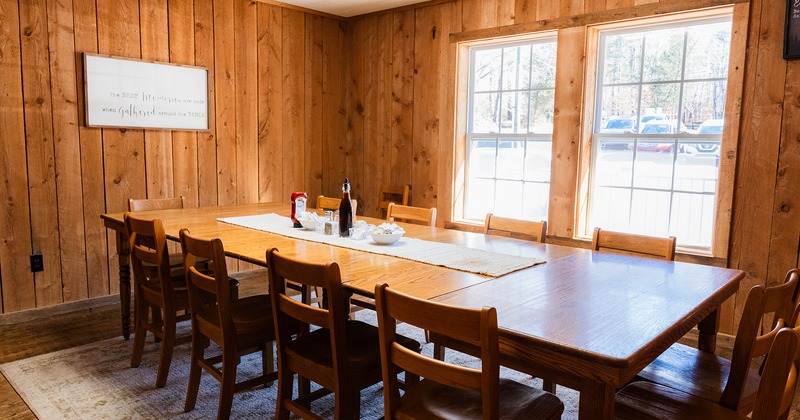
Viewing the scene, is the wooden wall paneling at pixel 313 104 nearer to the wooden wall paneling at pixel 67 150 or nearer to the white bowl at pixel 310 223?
the wooden wall paneling at pixel 67 150

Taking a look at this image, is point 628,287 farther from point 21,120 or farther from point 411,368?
point 21,120

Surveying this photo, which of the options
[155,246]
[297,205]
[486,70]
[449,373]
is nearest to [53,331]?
[155,246]

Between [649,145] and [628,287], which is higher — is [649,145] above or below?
above

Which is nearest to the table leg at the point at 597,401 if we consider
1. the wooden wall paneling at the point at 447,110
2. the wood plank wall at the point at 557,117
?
the wood plank wall at the point at 557,117

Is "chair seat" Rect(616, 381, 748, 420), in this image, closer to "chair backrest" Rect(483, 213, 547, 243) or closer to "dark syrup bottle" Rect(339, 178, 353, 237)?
"chair backrest" Rect(483, 213, 547, 243)

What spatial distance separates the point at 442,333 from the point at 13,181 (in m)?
3.38

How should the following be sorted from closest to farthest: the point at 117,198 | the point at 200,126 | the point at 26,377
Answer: the point at 26,377, the point at 117,198, the point at 200,126

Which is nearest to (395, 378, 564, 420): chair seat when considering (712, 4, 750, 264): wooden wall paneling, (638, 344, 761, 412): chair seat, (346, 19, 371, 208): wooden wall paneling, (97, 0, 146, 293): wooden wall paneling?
(638, 344, 761, 412): chair seat

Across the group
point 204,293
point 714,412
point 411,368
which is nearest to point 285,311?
point 411,368

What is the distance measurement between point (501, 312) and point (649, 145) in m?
2.54

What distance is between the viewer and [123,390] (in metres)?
2.61

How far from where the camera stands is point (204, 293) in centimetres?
281

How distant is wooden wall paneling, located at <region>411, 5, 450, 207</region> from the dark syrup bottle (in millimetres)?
2026

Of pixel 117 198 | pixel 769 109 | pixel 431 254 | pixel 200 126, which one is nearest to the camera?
pixel 431 254
